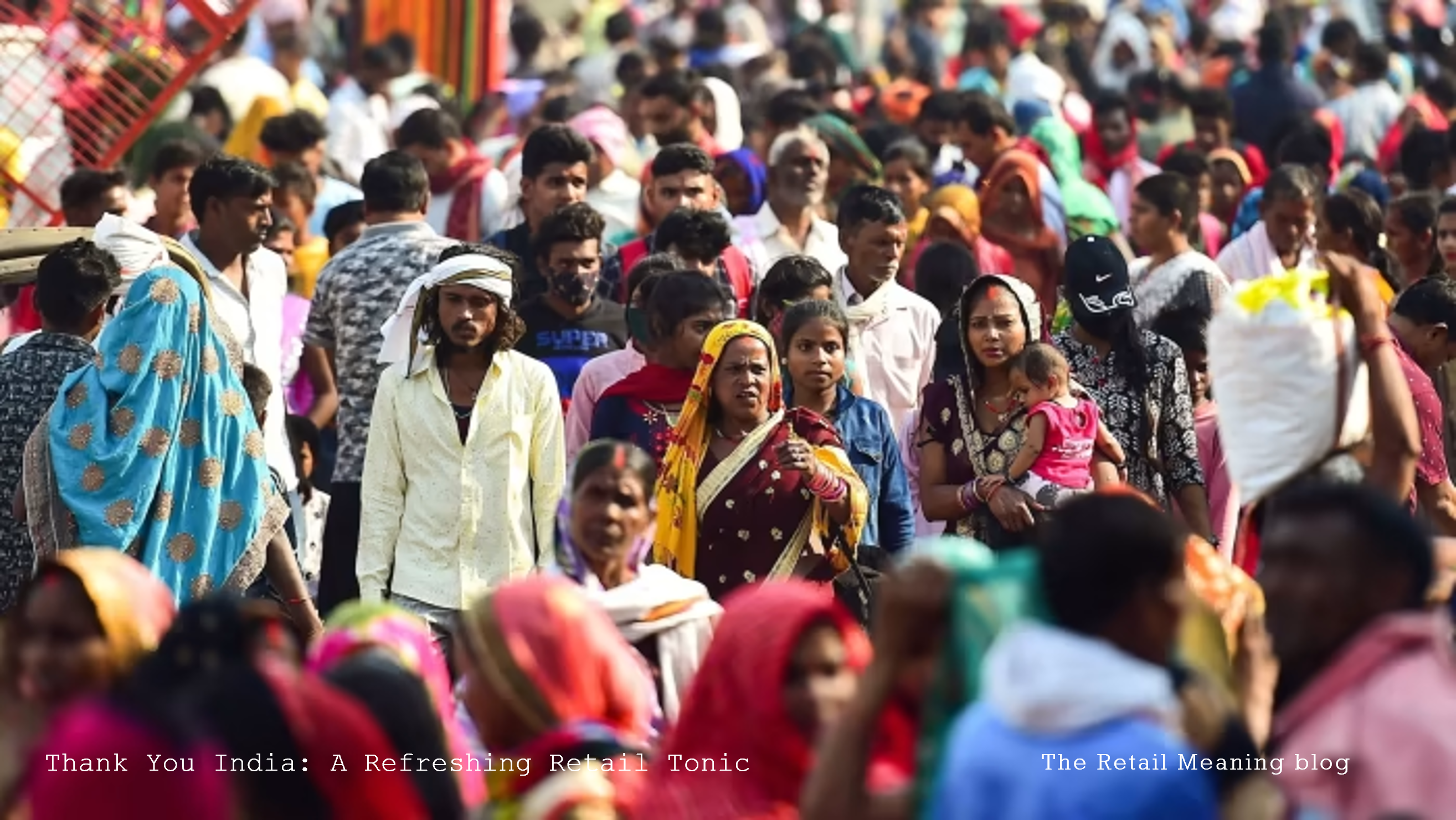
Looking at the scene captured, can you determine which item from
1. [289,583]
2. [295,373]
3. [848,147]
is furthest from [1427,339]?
[848,147]

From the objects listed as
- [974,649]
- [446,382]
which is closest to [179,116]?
[446,382]

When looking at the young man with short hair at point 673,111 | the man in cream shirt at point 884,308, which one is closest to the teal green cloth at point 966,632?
the man in cream shirt at point 884,308

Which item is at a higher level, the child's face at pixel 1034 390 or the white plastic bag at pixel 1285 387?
the white plastic bag at pixel 1285 387

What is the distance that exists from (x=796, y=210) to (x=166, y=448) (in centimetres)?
374

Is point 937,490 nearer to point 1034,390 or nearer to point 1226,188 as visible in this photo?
point 1034,390

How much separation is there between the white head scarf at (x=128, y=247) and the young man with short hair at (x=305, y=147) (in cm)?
396

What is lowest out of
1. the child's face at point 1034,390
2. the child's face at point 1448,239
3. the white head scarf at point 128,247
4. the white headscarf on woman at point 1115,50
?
the white headscarf on woman at point 1115,50

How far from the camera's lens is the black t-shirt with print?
9.37 m

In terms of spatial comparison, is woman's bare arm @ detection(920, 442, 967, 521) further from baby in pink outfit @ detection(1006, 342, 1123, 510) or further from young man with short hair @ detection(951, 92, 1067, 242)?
young man with short hair @ detection(951, 92, 1067, 242)

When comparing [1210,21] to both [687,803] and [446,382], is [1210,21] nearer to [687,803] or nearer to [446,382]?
[446,382]

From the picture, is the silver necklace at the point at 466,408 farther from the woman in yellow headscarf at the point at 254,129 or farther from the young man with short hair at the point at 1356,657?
the woman in yellow headscarf at the point at 254,129

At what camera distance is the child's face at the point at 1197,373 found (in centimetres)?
912

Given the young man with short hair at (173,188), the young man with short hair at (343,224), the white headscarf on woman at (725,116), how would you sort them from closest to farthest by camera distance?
the young man with short hair at (173,188), the young man with short hair at (343,224), the white headscarf on woman at (725,116)

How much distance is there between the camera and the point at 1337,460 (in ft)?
18.8
